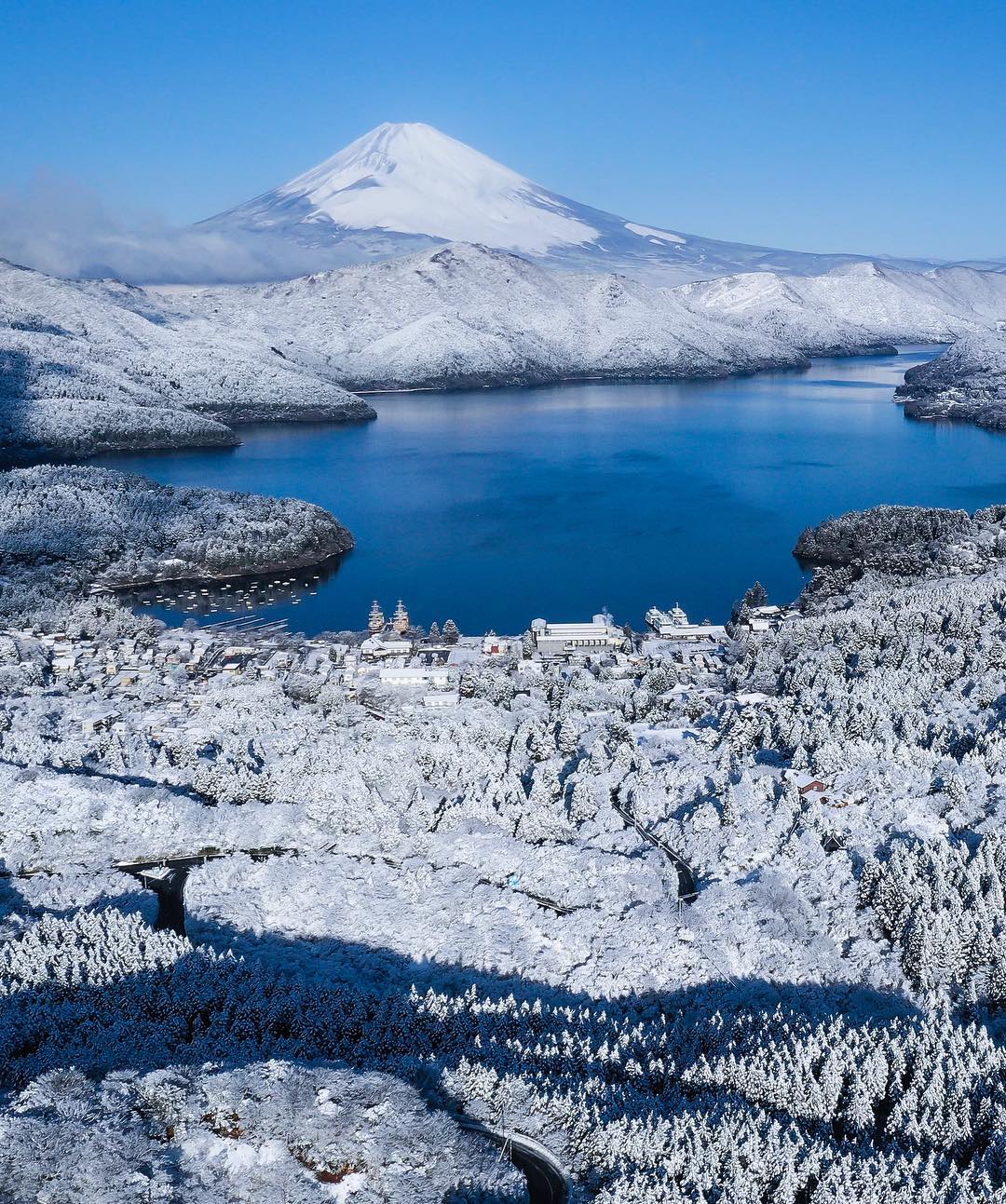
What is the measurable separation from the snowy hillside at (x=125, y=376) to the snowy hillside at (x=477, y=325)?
580 cm

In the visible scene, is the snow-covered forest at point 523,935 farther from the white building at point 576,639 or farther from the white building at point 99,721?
the white building at point 576,639

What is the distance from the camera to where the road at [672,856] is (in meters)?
10.8

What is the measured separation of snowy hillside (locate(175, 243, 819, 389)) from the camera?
233 feet

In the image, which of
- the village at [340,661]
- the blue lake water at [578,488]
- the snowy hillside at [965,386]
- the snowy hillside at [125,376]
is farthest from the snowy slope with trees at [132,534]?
the snowy hillside at [965,386]

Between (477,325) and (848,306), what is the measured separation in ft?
159

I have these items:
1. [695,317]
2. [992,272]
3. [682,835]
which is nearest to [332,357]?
[695,317]

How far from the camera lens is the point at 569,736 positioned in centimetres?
1434

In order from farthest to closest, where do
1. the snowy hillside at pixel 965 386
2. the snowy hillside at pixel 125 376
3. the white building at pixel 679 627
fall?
the snowy hillside at pixel 965 386
the snowy hillside at pixel 125 376
the white building at pixel 679 627

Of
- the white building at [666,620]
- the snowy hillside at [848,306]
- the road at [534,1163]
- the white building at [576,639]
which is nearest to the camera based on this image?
the road at [534,1163]

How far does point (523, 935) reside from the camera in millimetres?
9945

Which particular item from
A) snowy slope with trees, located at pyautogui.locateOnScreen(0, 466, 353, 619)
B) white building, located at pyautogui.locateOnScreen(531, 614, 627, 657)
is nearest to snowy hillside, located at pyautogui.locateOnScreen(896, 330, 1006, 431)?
snowy slope with trees, located at pyautogui.locateOnScreen(0, 466, 353, 619)

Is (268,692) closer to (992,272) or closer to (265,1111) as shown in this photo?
(265,1111)

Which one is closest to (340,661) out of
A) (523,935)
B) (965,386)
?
(523,935)

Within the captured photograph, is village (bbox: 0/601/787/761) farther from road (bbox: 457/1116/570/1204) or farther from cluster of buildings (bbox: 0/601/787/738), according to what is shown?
road (bbox: 457/1116/570/1204)
